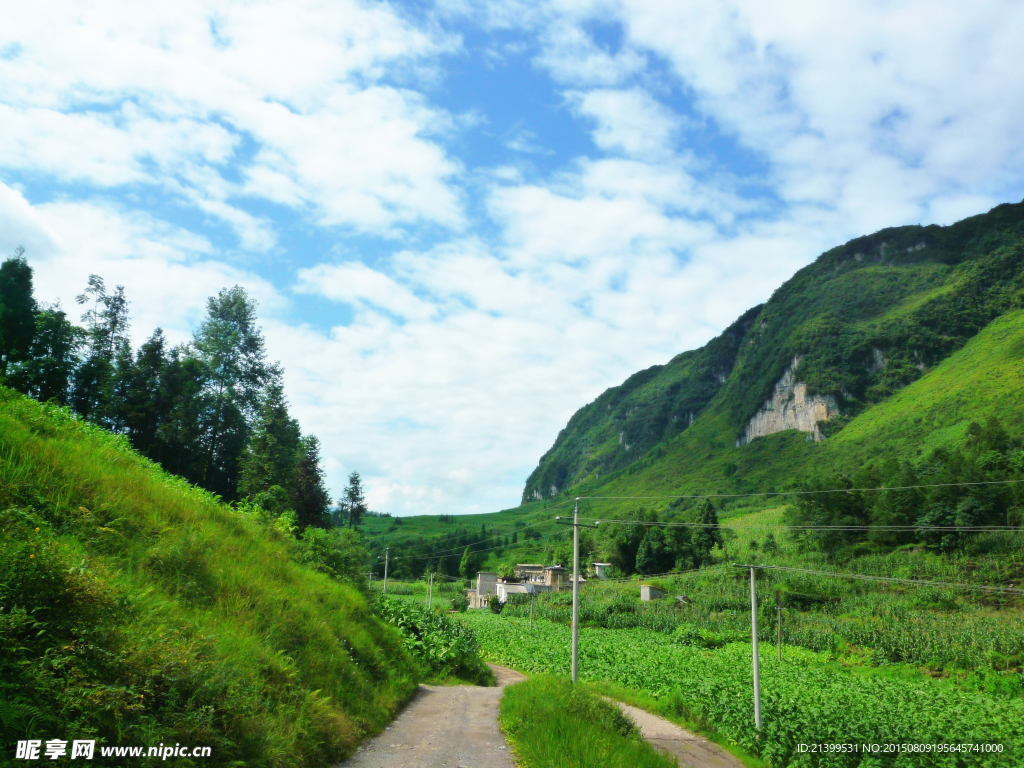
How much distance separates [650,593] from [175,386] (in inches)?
2197

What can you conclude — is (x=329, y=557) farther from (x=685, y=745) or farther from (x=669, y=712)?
(x=669, y=712)

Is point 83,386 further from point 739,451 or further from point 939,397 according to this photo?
point 739,451

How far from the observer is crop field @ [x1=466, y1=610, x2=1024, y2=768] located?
14.1 metres

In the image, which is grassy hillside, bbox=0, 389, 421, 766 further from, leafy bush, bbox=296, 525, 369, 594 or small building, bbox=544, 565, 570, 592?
small building, bbox=544, 565, 570, 592

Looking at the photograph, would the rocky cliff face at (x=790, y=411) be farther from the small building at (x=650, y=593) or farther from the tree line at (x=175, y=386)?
the tree line at (x=175, y=386)

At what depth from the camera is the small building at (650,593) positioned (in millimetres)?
68700

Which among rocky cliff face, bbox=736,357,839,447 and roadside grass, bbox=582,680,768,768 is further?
rocky cliff face, bbox=736,357,839,447

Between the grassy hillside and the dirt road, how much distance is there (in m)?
0.46

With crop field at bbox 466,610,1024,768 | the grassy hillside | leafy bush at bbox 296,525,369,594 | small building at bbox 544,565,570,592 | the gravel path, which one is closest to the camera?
the grassy hillside

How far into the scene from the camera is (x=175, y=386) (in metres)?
34.9

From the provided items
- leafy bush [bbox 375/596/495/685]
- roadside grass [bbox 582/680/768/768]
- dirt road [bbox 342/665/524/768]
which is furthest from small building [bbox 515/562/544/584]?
dirt road [bbox 342/665/524/768]

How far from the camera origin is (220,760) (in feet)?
19.1

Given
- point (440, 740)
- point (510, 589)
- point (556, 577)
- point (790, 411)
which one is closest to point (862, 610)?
point (556, 577)

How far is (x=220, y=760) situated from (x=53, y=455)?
5.46 metres
